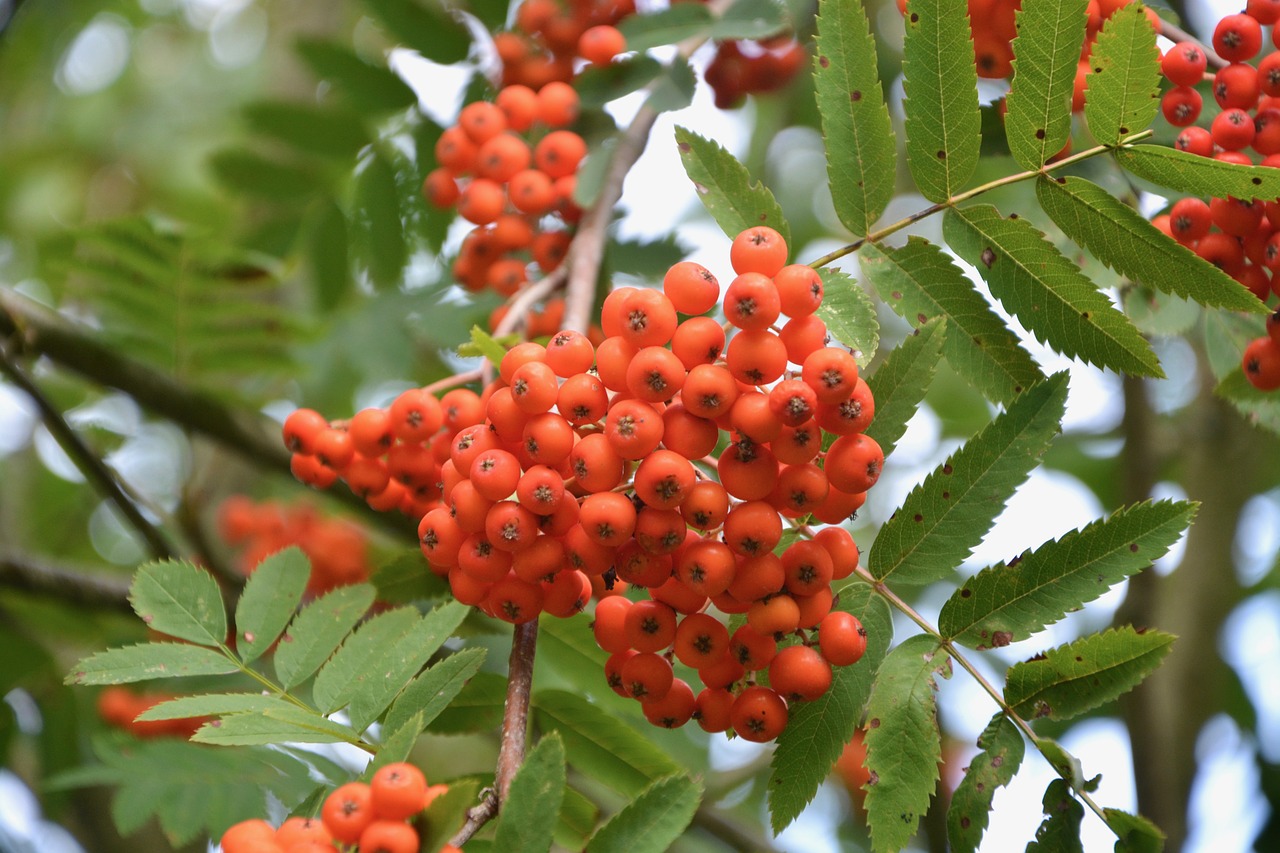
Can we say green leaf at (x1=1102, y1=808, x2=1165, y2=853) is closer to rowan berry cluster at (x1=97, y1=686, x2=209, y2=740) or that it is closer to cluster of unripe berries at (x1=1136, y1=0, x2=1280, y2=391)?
cluster of unripe berries at (x1=1136, y1=0, x2=1280, y2=391)

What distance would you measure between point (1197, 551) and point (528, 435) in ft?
11.0

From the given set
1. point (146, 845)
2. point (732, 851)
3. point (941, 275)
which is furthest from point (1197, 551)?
point (146, 845)

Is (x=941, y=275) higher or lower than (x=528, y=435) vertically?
higher

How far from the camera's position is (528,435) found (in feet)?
5.13

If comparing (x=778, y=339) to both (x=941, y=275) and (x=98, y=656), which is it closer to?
(x=941, y=275)

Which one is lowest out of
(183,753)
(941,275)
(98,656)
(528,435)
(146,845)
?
(146,845)

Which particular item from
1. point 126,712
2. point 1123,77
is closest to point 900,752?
point 1123,77

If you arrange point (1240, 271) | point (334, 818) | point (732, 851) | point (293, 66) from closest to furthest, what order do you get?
point (334, 818)
point (1240, 271)
point (732, 851)
point (293, 66)

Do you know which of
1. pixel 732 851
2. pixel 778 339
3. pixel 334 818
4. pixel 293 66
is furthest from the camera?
pixel 293 66

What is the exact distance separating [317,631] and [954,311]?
4.10 feet

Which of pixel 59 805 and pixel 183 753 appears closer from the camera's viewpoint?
pixel 183 753

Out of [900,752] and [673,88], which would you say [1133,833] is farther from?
[673,88]

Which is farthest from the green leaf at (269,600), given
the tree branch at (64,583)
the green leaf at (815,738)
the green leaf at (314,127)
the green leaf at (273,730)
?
the green leaf at (314,127)

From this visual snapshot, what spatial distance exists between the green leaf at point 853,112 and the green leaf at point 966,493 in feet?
1.45
